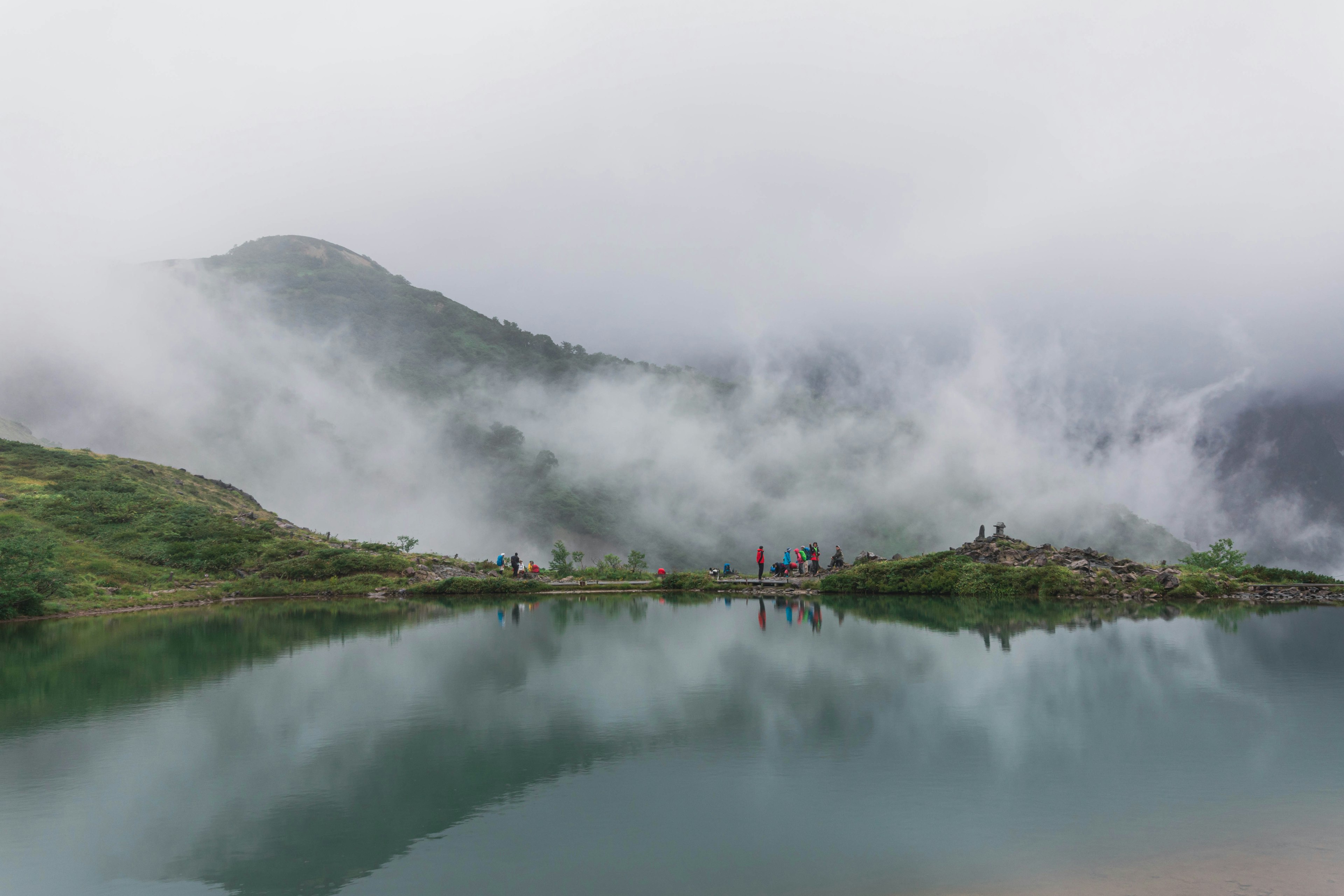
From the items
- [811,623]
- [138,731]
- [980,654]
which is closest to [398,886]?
[138,731]

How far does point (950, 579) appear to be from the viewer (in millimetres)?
42188

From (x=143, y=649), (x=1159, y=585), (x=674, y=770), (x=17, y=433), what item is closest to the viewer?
(x=674, y=770)

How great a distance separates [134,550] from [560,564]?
2904cm

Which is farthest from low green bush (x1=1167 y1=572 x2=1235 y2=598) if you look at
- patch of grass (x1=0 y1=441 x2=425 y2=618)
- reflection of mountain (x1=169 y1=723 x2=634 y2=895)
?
patch of grass (x1=0 y1=441 x2=425 y2=618)

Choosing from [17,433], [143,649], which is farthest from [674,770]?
[17,433]

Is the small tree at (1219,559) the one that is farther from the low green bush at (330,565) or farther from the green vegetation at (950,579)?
the low green bush at (330,565)

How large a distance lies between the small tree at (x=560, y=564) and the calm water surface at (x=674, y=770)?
34222 millimetres

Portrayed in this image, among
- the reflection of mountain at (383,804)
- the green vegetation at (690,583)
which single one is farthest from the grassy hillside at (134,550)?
the reflection of mountain at (383,804)

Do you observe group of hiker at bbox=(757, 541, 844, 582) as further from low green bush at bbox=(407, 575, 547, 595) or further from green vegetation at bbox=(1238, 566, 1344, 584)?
green vegetation at bbox=(1238, 566, 1344, 584)

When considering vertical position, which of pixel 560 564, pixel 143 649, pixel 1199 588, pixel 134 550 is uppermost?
pixel 134 550

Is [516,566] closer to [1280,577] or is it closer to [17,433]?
[1280,577]

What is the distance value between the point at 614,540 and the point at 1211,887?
528ft

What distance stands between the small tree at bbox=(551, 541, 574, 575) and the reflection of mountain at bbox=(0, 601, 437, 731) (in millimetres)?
17360

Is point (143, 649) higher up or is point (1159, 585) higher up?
point (1159, 585)
